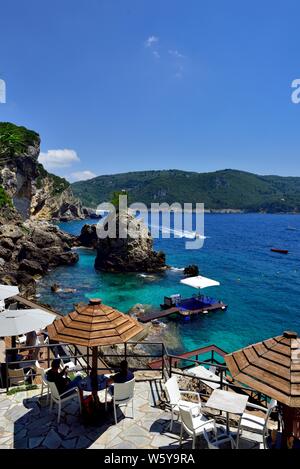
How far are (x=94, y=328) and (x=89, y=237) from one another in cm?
6342

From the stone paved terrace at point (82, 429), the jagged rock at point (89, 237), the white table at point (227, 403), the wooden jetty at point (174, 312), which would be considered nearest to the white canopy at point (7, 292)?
the stone paved terrace at point (82, 429)

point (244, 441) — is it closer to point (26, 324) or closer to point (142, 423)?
point (142, 423)

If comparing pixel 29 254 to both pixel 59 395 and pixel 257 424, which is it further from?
pixel 257 424

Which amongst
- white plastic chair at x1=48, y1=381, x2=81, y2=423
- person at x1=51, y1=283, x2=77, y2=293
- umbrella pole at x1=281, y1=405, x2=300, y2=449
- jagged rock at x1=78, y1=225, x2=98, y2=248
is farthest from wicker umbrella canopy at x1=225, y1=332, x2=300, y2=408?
jagged rock at x1=78, y1=225, x2=98, y2=248

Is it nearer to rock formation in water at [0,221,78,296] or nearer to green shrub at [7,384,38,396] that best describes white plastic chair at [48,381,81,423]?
green shrub at [7,384,38,396]

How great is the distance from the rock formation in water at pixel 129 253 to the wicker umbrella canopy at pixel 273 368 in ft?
137

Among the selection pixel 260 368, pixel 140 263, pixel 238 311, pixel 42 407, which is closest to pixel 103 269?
pixel 140 263

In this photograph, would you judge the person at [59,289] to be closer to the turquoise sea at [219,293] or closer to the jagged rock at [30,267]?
the turquoise sea at [219,293]

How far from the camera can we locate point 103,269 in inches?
1893

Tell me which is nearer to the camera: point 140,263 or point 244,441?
point 244,441

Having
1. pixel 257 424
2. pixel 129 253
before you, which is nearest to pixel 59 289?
pixel 129 253

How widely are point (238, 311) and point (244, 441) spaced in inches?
1072

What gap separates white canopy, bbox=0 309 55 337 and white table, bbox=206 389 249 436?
4900 millimetres

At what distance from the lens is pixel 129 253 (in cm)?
4775
